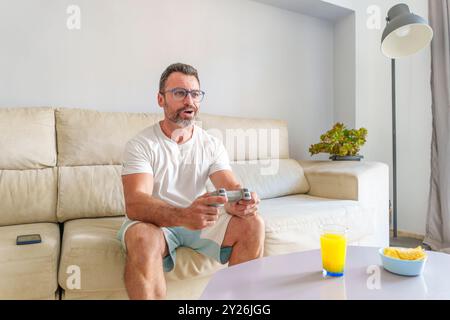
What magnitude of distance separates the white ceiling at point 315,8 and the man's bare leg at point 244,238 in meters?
2.09

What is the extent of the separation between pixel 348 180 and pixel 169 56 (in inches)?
55.9

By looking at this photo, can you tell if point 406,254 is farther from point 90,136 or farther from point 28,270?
point 90,136

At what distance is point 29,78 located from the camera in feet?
6.10

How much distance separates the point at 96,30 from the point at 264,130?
127cm

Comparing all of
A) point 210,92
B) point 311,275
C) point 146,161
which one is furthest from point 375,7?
point 311,275

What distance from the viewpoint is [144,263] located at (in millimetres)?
1031

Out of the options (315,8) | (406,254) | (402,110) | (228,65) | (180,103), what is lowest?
(406,254)

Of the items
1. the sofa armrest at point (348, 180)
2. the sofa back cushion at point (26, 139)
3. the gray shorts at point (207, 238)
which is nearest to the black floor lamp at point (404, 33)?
the sofa armrest at point (348, 180)

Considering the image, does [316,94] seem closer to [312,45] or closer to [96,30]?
[312,45]

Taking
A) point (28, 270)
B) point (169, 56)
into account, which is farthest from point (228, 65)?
point (28, 270)

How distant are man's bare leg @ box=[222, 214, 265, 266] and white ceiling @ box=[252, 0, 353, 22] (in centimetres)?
209

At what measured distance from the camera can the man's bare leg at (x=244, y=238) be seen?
119 centimetres

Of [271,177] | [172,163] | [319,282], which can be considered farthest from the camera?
[271,177]

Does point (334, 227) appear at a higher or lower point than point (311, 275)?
higher
